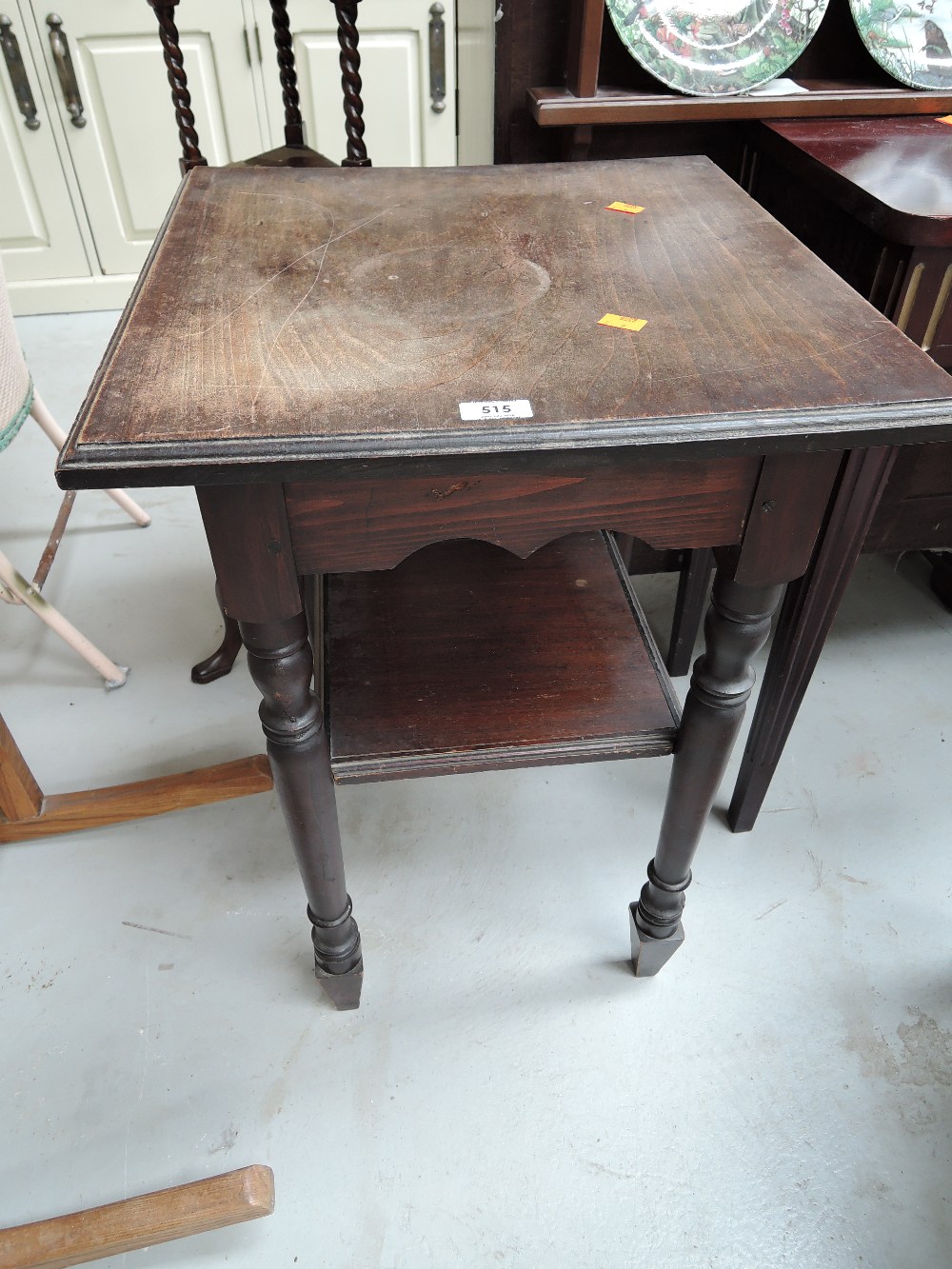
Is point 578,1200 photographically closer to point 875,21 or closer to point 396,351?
point 396,351

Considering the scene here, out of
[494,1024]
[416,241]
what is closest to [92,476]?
[416,241]

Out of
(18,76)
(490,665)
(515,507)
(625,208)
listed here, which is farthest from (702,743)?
(18,76)

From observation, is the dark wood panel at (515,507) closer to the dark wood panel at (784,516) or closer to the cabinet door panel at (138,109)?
the dark wood panel at (784,516)

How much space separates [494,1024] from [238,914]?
0.40 metres

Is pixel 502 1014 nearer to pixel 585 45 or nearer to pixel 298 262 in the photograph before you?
pixel 298 262

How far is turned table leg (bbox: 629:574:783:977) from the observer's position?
2.93 feet

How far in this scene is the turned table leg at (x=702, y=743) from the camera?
89cm

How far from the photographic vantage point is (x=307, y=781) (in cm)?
93

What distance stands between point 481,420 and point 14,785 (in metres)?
1.00

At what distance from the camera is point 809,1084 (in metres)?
1.11

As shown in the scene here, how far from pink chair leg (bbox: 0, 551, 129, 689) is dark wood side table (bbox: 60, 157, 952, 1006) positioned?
638mm

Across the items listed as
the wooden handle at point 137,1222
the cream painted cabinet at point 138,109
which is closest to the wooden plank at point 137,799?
the wooden handle at point 137,1222

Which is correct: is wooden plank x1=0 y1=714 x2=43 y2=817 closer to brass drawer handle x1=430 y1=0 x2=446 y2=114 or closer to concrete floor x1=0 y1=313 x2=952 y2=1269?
concrete floor x1=0 y1=313 x2=952 y2=1269

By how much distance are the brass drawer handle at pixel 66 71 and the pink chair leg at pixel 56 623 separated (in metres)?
1.92
